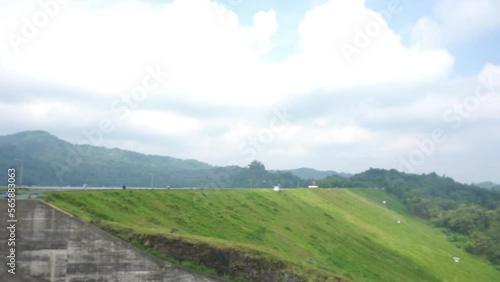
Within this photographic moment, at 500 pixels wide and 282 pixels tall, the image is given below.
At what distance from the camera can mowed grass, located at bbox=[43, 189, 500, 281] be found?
1080 inches

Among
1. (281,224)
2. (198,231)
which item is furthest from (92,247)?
(281,224)

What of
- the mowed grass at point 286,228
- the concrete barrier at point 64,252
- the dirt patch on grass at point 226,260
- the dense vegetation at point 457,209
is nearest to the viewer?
the concrete barrier at point 64,252

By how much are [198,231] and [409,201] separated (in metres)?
105

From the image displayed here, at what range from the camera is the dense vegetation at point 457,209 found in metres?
80.4

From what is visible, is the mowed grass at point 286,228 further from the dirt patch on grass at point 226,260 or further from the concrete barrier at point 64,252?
the concrete barrier at point 64,252

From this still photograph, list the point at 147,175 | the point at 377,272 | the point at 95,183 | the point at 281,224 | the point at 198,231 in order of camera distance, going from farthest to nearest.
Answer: the point at 147,175, the point at 95,183, the point at 281,224, the point at 377,272, the point at 198,231

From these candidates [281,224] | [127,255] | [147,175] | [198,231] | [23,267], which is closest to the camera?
[23,267]

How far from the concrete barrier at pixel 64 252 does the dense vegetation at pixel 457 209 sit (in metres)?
73.6

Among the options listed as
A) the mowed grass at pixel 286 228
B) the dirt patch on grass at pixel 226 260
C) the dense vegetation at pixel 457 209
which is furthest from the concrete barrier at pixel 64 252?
the dense vegetation at pixel 457 209

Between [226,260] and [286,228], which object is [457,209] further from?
[226,260]

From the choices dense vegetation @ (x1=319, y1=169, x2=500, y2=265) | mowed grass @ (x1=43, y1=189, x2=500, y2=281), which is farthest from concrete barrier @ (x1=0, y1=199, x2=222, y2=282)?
dense vegetation @ (x1=319, y1=169, x2=500, y2=265)

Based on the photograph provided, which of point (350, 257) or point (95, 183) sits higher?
point (95, 183)

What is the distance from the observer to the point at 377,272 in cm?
3925

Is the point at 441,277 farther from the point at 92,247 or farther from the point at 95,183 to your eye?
the point at 95,183
